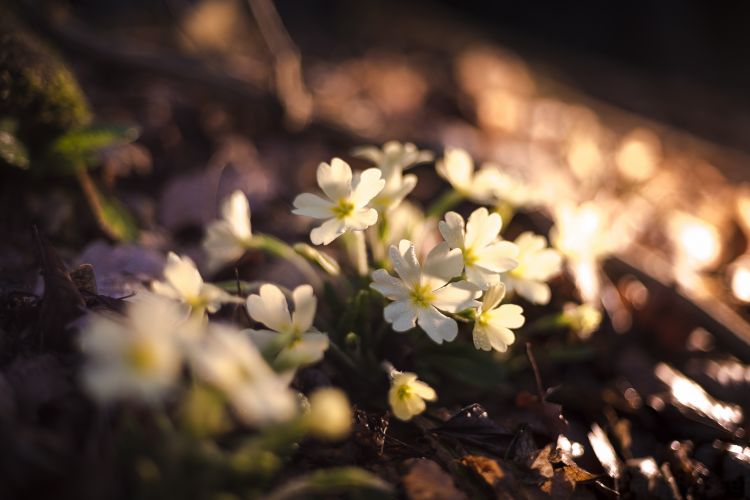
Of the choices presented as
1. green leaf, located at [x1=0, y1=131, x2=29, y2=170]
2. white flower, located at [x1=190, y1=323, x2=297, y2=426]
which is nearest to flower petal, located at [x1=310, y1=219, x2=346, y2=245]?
white flower, located at [x1=190, y1=323, x2=297, y2=426]

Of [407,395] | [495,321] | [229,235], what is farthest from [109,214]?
[495,321]

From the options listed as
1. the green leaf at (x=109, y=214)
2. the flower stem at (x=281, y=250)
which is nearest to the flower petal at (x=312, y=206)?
the flower stem at (x=281, y=250)

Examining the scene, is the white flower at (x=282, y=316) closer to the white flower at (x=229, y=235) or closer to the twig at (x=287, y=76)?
the white flower at (x=229, y=235)

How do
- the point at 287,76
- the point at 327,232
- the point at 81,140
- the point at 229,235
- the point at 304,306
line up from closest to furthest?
the point at 304,306 → the point at 327,232 → the point at 229,235 → the point at 81,140 → the point at 287,76

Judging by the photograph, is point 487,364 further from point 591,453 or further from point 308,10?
point 308,10

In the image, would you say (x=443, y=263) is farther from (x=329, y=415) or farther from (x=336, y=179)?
(x=329, y=415)

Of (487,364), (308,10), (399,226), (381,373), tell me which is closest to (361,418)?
(381,373)

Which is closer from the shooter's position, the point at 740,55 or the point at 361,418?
the point at 361,418
